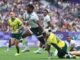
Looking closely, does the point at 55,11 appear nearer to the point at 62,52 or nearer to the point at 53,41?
the point at 62,52

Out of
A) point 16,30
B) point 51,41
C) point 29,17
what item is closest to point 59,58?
point 51,41

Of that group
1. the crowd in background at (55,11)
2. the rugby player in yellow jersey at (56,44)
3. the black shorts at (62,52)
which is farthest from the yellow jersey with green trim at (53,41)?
the crowd in background at (55,11)

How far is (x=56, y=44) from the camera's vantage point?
14844 mm

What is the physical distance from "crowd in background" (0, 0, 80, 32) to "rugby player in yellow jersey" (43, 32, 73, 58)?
13.3 metres

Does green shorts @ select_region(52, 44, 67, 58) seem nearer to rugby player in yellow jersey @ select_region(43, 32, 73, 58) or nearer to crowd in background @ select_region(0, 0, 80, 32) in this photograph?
rugby player in yellow jersey @ select_region(43, 32, 73, 58)

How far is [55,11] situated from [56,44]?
16985 mm

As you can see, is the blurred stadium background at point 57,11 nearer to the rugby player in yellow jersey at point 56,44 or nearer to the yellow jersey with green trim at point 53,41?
the rugby player in yellow jersey at point 56,44

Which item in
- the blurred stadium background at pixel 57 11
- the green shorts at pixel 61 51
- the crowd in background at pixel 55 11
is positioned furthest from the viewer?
the crowd in background at pixel 55 11

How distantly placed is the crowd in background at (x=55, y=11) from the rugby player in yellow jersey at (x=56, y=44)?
43.5 feet

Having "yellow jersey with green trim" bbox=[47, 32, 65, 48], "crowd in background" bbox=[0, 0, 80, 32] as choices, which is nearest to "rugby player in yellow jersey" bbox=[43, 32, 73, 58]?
"yellow jersey with green trim" bbox=[47, 32, 65, 48]

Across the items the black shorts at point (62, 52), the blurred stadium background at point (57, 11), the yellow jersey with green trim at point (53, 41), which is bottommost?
the blurred stadium background at point (57, 11)

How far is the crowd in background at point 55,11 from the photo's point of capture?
96.5ft

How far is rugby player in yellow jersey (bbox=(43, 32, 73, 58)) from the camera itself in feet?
48.0

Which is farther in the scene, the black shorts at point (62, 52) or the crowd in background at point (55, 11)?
the crowd in background at point (55, 11)
